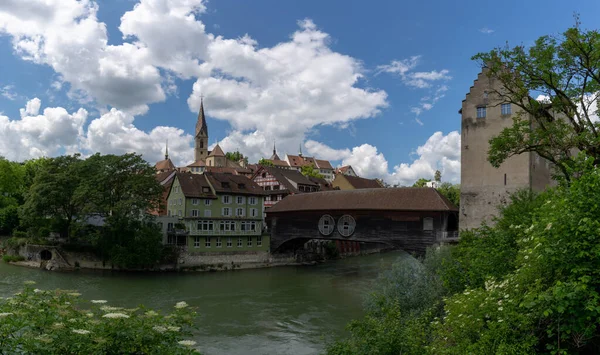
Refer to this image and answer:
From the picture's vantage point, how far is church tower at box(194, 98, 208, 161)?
307 ft

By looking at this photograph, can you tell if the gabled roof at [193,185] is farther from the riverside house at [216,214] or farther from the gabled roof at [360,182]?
the gabled roof at [360,182]

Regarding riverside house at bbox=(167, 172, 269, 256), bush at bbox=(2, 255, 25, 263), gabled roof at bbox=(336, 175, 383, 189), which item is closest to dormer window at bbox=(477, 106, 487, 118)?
riverside house at bbox=(167, 172, 269, 256)

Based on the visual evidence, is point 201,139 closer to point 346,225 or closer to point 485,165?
point 346,225

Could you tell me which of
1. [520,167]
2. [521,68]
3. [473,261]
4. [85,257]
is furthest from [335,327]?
[85,257]

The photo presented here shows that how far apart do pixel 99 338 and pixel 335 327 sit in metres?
12.0

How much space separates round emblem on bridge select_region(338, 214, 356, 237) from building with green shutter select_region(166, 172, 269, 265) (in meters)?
8.37

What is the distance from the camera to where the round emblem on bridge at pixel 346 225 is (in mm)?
29516

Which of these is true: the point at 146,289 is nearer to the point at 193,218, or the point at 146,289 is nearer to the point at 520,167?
the point at 193,218

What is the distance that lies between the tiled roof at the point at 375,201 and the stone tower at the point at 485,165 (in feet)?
5.96

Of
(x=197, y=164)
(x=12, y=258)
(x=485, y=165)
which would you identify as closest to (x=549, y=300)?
(x=485, y=165)

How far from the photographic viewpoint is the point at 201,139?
94.1m

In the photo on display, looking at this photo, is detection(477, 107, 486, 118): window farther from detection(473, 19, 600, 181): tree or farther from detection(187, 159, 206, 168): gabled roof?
detection(187, 159, 206, 168): gabled roof

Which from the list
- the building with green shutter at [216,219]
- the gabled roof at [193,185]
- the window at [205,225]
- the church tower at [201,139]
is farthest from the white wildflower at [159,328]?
the church tower at [201,139]

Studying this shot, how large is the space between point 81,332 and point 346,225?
82.8 feet
